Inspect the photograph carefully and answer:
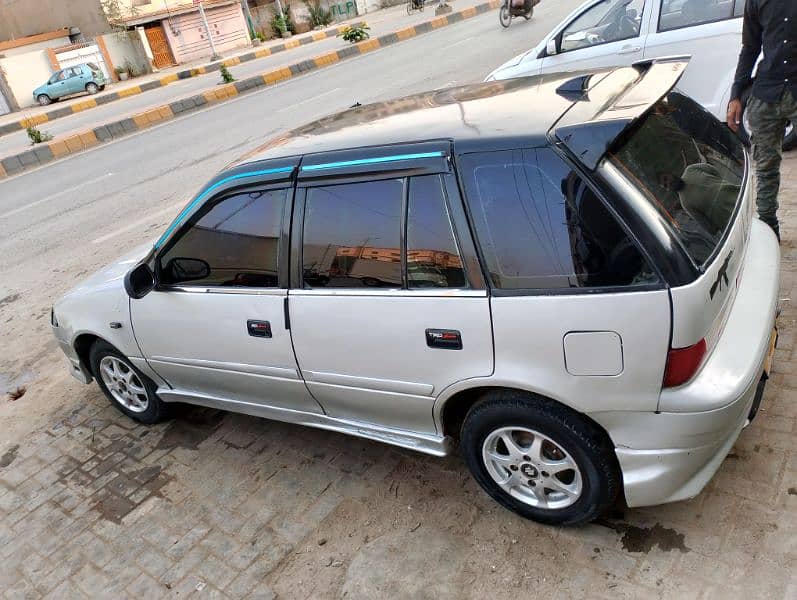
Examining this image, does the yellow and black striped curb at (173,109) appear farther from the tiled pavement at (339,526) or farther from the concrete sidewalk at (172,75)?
the tiled pavement at (339,526)

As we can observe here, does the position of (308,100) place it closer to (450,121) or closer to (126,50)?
(450,121)

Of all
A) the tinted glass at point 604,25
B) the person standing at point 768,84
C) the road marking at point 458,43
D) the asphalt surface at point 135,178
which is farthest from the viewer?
the road marking at point 458,43

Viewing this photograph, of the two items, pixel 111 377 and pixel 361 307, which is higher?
pixel 361 307

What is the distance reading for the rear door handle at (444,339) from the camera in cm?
236

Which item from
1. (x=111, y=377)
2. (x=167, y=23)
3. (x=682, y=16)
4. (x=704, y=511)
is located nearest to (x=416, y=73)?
(x=682, y=16)

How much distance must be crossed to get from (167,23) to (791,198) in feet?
110

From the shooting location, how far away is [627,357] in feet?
6.86

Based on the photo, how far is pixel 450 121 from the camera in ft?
8.57

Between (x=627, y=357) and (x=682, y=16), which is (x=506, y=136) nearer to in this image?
(x=627, y=357)

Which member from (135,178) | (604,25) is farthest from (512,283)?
(135,178)

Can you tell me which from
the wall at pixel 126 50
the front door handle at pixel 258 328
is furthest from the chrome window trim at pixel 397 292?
the wall at pixel 126 50

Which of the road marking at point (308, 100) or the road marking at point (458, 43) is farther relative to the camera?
the road marking at point (458, 43)

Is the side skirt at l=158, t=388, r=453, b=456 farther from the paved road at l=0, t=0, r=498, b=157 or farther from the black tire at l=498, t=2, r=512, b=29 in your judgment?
the black tire at l=498, t=2, r=512, b=29

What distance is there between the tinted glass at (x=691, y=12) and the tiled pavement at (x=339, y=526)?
121 inches
